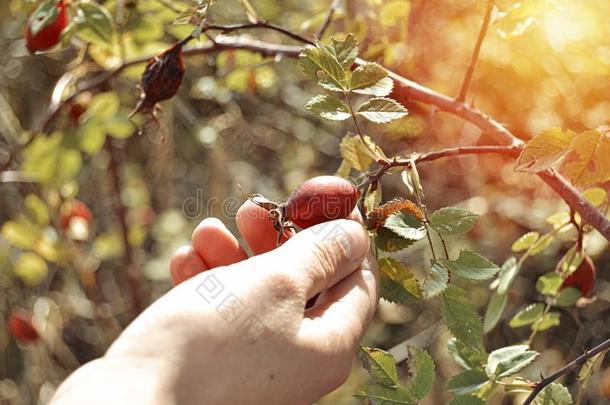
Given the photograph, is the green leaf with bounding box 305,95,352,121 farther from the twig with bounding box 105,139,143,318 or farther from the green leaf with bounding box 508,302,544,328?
the twig with bounding box 105,139,143,318

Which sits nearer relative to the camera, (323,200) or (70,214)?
(323,200)

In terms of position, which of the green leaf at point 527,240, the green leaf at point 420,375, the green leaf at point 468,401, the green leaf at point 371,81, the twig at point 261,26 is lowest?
the green leaf at point 420,375

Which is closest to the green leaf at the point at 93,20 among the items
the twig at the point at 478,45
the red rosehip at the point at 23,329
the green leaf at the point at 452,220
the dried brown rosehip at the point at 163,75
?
the dried brown rosehip at the point at 163,75

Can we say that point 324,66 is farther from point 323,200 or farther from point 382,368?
point 382,368

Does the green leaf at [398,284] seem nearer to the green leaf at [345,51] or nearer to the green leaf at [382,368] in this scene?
the green leaf at [382,368]

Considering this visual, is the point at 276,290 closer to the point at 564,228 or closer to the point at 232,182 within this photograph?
the point at 564,228

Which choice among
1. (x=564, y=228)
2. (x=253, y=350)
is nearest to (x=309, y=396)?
(x=253, y=350)

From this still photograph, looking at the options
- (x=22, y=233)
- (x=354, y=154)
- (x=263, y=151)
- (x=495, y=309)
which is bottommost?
(x=263, y=151)

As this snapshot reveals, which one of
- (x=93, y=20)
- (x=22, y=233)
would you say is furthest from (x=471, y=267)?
(x=22, y=233)
